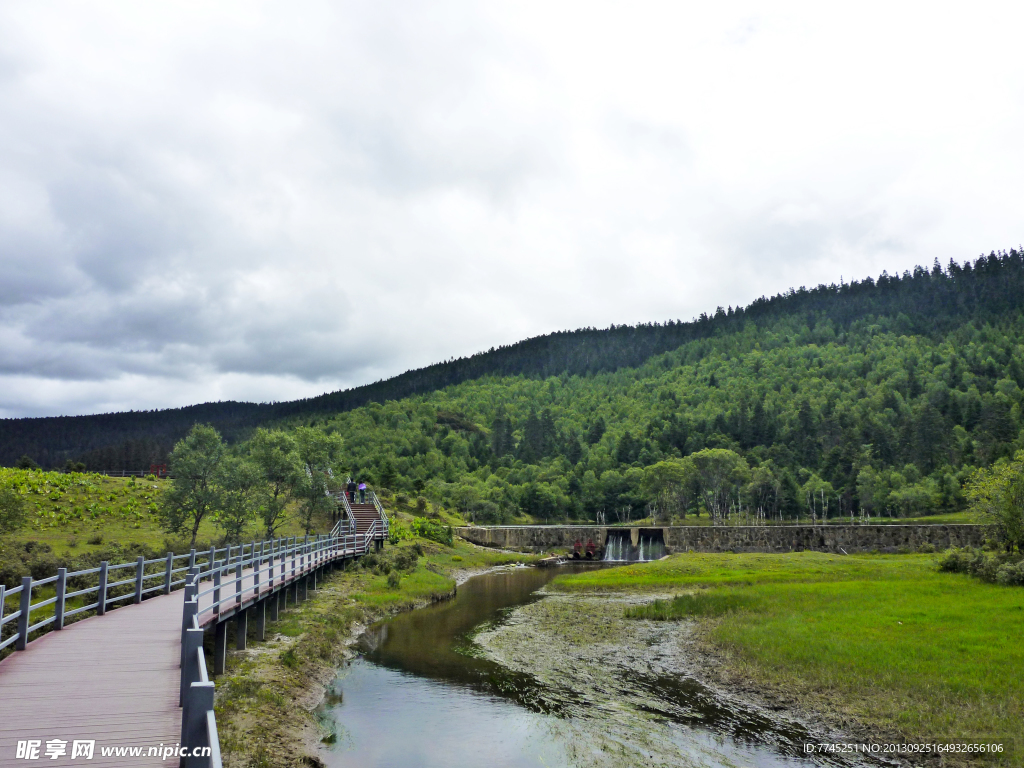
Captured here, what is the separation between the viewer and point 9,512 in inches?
1832

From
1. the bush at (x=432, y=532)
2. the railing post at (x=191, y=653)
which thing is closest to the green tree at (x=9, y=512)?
the bush at (x=432, y=532)

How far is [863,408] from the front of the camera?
628 feet

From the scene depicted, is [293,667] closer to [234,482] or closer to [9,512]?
[9,512]

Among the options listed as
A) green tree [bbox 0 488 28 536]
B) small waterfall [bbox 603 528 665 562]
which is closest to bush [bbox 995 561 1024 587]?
small waterfall [bbox 603 528 665 562]

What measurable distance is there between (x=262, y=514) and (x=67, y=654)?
195 feet

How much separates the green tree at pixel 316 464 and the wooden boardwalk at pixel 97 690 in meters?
46.8

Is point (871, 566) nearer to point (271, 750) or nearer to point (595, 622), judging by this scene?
point (595, 622)

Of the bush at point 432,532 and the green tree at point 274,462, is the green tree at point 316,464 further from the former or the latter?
the bush at point 432,532

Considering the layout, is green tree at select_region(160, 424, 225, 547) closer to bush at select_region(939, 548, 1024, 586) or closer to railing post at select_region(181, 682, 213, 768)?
railing post at select_region(181, 682, 213, 768)

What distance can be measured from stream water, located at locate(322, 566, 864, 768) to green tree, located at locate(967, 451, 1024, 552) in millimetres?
41844

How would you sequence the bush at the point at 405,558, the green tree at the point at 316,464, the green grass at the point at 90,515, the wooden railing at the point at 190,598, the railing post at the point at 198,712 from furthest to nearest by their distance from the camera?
the green tree at the point at 316,464 → the bush at the point at 405,558 → the green grass at the point at 90,515 → the wooden railing at the point at 190,598 → the railing post at the point at 198,712

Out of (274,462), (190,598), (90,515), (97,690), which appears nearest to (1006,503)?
(190,598)

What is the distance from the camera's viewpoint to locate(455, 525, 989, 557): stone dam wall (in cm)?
9938

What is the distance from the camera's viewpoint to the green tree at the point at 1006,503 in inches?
1960
